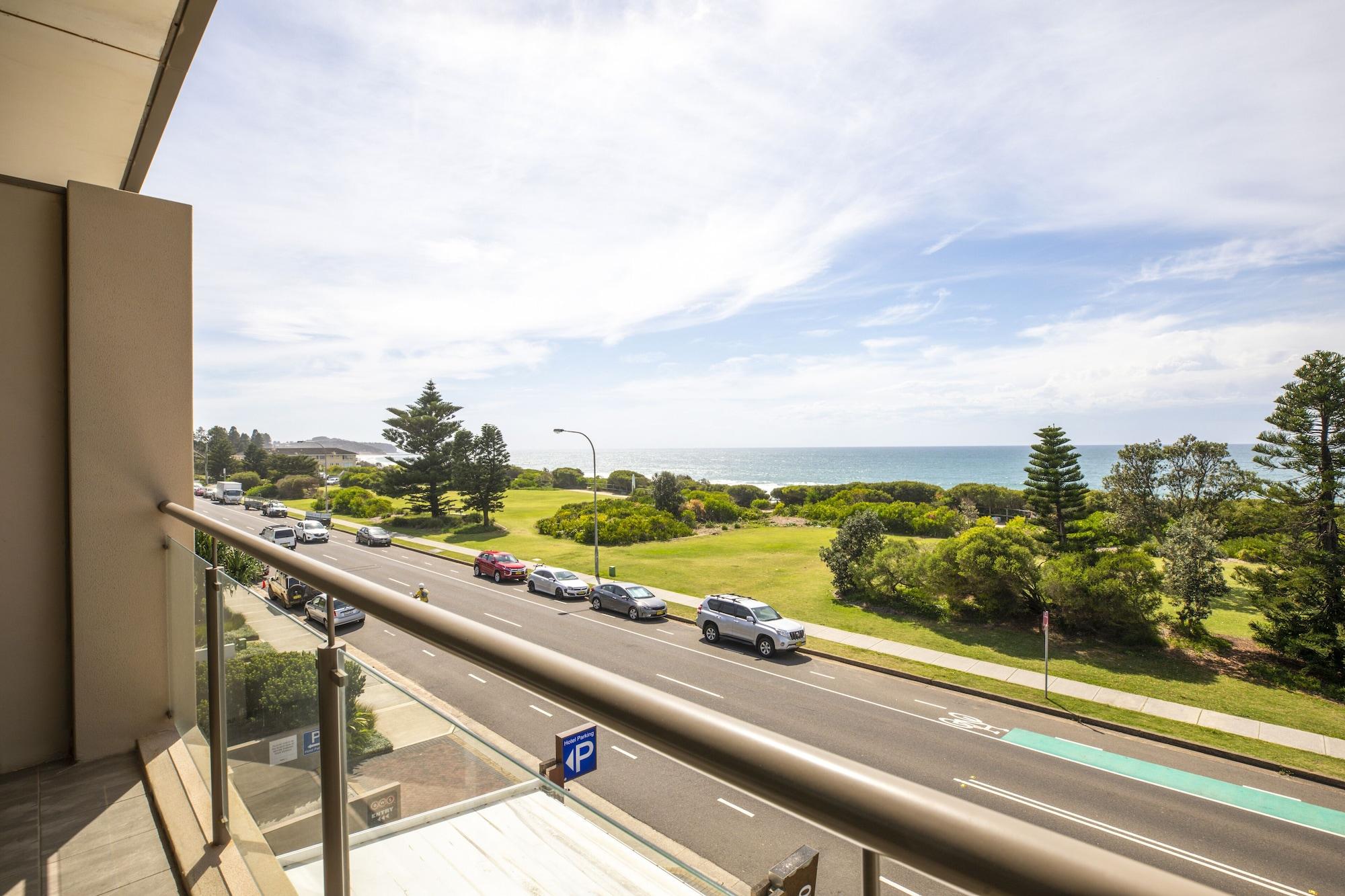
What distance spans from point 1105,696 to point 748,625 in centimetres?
768

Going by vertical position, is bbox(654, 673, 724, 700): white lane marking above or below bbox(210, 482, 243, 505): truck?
below

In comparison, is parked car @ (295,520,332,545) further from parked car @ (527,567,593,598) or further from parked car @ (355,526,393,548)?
parked car @ (527,567,593,598)

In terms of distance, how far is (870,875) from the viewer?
0.76 meters

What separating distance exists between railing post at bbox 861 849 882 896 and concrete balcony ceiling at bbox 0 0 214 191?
10.0 ft

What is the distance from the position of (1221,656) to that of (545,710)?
52.9 feet

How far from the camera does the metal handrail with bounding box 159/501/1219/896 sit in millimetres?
502

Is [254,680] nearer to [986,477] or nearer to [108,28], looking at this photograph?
[108,28]

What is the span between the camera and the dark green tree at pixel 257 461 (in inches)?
2630

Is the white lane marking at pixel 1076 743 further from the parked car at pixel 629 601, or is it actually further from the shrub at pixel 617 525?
the shrub at pixel 617 525

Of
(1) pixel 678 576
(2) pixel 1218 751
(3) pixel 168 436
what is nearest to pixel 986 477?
(1) pixel 678 576

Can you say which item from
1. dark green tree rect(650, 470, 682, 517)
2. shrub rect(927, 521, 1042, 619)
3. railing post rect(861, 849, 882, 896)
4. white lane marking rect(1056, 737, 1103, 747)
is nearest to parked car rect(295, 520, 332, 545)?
dark green tree rect(650, 470, 682, 517)

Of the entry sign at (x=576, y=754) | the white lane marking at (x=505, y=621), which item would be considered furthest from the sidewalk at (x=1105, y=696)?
the entry sign at (x=576, y=754)

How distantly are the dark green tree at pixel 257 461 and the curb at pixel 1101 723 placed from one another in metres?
65.7

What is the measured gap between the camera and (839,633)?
Answer: 18672 millimetres
